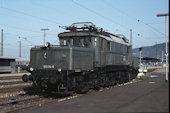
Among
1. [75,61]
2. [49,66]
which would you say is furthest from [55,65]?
[75,61]

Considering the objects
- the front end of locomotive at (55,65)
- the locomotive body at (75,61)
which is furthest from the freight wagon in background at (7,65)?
the front end of locomotive at (55,65)

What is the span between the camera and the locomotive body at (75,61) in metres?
12.6

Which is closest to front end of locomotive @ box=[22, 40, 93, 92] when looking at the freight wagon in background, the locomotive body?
the locomotive body

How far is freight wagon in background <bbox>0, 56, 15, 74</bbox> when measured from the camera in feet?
125

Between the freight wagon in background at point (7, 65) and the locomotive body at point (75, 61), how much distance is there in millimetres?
24913

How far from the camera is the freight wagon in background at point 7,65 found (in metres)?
38.1

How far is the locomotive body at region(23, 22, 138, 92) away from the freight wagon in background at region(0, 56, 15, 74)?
24913 millimetres

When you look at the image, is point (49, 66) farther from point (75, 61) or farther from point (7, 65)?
point (7, 65)

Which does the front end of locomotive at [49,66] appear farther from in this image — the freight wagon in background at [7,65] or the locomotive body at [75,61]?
the freight wagon in background at [7,65]

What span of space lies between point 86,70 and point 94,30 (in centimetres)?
328

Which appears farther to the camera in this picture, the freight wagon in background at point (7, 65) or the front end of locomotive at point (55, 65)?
the freight wagon in background at point (7, 65)

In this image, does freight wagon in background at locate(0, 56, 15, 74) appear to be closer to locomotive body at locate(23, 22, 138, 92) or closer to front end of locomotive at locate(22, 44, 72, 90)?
locomotive body at locate(23, 22, 138, 92)

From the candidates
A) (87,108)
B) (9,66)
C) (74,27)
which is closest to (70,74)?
(87,108)

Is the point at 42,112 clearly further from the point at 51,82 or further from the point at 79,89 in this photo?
the point at 79,89
